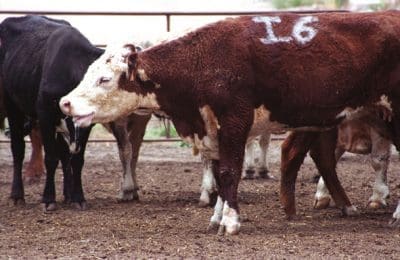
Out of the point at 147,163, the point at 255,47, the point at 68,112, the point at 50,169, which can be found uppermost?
the point at 255,47

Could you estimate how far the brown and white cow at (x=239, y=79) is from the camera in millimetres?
8094

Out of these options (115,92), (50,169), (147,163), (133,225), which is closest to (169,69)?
(115,92)

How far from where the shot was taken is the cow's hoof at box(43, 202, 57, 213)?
31.5ft

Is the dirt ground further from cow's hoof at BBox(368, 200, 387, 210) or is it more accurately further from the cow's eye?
the cow's eye

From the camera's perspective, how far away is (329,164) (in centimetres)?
914

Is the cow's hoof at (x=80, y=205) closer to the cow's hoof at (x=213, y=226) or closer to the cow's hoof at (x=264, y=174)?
the cow's hoof at (x=213, y=226)

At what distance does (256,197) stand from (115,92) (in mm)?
2790

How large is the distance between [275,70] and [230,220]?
1.21m

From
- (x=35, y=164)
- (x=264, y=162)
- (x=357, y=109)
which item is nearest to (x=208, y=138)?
(x=357, y=109)

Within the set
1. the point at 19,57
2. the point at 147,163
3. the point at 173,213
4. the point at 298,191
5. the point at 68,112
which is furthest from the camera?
the point at 147,163

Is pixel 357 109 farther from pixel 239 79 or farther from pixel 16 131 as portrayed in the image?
pixel 16 131

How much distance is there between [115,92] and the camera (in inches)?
322

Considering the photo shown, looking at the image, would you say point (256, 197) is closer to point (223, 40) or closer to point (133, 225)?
point (133, 225)

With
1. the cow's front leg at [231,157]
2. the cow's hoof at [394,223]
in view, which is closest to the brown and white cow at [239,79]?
the cow's front leg at [231,157]
